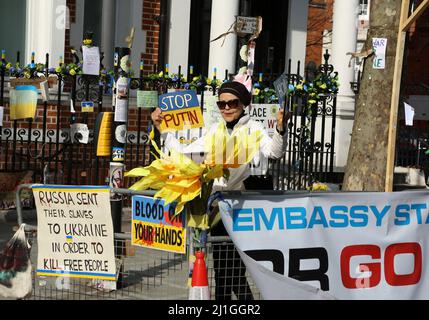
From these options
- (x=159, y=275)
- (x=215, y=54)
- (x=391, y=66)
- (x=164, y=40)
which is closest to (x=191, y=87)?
(x=164, y=40)

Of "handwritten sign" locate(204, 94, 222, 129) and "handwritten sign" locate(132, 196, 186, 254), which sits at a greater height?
"handwritten sign" locate(204, 94, 222, 129)

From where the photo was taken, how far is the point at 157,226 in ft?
20.2

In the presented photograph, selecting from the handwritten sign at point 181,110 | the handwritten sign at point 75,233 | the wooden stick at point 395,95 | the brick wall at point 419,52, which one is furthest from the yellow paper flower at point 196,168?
the brick wall at point 419,52

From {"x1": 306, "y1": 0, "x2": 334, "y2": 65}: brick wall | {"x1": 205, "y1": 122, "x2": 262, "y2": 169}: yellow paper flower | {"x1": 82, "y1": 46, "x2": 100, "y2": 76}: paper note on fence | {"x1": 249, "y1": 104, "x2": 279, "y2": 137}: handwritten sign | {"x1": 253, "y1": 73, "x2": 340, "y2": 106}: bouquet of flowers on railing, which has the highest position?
{"x1": 306, "y1": 0, "x2": 334, "y2": 65}: brick wall

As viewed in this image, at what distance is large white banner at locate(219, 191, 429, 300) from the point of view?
5992mm

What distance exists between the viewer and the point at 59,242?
21.7 feet

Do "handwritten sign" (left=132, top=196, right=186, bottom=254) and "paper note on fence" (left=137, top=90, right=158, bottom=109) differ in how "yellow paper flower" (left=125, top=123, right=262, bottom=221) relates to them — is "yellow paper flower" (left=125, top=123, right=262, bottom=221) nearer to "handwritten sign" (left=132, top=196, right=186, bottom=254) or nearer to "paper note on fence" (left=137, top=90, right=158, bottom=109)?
"handwritten sign" (left=132, top=196, right=186, bottom=254)

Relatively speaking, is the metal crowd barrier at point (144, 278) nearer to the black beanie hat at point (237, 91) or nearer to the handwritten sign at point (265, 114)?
the black beanie hat at point (237, 91)

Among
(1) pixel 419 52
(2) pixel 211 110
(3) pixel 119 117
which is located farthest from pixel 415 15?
(1) pixel 419 52

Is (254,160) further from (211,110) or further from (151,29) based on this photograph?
(151,29)

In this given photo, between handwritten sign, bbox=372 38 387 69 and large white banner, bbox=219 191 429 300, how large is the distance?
3.03 meters

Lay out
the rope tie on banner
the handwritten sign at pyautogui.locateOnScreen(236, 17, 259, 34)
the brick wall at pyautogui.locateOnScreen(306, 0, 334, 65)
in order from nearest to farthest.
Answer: the rope tie on banner < the handwritten sign at pyautogui.locateOnScreen(236, 17, 259, 34) < the brick wall at pyautogui.locateOnScreen(306, 0, 334, 65)

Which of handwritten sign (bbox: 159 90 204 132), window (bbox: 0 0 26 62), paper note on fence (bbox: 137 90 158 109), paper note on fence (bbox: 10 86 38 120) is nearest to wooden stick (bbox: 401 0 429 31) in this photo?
handwritten sign (bbox: 159 90 204 132)
